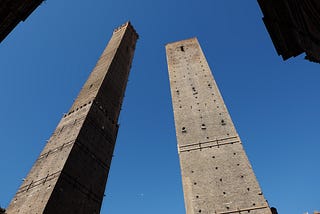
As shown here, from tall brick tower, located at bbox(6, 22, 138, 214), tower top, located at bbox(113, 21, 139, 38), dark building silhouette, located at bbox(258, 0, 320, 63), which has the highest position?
tower top, located at bbox(113, 21, 139, 38)

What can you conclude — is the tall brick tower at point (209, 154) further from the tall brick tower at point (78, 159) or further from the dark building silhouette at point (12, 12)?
the dark building silhouette at point (12, 12)

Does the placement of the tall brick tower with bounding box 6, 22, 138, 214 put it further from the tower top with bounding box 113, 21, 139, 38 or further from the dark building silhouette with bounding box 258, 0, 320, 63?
the tower top with bounding box 113, 21, 139, 38

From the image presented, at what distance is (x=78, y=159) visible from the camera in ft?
37.5

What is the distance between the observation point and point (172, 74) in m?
20.2

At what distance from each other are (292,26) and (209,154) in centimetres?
920

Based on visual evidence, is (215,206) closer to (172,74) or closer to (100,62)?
(172,74)

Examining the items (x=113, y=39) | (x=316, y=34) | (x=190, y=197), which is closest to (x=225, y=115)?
(x=190, y=197)

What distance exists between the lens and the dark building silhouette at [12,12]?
4.52 metres

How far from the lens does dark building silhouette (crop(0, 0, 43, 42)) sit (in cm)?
452

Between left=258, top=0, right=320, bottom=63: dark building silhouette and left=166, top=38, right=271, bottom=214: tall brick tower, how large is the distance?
769 centimetres

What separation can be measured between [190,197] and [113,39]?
18.4m

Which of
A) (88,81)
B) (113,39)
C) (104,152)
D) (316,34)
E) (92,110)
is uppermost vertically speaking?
(113,39)

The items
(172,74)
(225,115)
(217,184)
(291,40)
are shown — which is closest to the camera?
(291,40)

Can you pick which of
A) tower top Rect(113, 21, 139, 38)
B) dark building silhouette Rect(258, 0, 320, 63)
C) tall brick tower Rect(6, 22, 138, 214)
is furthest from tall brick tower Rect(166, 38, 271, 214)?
tower top Rect(113, 21, 139, 38)
